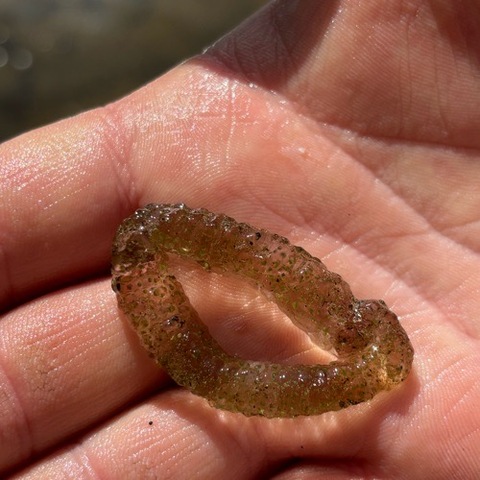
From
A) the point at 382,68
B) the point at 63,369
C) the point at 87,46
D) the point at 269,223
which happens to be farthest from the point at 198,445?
the point at 87,46

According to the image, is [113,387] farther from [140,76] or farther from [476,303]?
[140,76]

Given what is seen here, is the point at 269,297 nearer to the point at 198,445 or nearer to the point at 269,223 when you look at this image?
the point at 269,223

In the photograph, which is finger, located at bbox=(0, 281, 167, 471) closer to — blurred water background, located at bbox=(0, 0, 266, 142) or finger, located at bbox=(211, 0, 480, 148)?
finger, located at bbox=(211, 0, 480, 148)

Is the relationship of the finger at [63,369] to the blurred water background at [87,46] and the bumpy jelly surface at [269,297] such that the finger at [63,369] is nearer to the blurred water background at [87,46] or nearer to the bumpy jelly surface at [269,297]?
the bumpy jelly surface at [269,297]

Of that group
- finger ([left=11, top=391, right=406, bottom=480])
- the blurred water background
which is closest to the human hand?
finger ([left=11, top=391, right=406, bottom=480])

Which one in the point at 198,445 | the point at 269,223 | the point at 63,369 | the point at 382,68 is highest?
the point at 382,68

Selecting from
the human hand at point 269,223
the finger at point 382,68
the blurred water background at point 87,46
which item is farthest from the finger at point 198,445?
the blurred water background at point 87,46

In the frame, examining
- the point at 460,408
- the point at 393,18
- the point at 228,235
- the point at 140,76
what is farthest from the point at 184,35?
the point at 460,408
